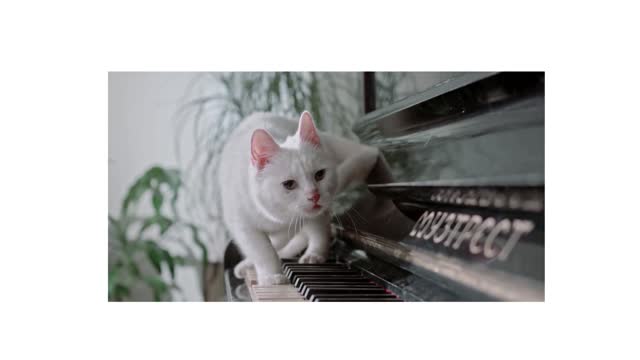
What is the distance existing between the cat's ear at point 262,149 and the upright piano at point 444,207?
0.77ft

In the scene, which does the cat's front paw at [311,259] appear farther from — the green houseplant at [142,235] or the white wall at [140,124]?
the white wall at [140,124]

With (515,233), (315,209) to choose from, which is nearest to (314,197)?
(315,209)

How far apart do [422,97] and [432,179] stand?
21 centimetres

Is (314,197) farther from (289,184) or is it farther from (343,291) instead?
(343,291)

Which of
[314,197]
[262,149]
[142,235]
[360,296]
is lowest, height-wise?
[360,296]

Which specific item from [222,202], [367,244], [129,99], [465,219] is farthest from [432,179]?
[129,99]

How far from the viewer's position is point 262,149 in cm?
172

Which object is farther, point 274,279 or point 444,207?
point 274,279

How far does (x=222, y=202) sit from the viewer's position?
181 cm

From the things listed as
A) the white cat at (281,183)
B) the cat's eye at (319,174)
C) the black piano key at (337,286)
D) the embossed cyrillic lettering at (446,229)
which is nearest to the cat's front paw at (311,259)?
the white cat at (281,183)

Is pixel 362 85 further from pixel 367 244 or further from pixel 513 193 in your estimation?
pixel 513 193

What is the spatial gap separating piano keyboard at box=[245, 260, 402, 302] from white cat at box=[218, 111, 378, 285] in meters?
0.03

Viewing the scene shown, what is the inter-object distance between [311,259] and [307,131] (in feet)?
1.15

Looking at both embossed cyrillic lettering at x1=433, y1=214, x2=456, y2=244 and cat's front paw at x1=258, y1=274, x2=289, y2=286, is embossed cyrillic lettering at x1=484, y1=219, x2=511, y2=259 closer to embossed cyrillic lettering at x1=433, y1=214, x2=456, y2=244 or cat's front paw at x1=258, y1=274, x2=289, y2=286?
embossed cyrillic lettering at x1=433, y1=214, x2=456, y2=244
